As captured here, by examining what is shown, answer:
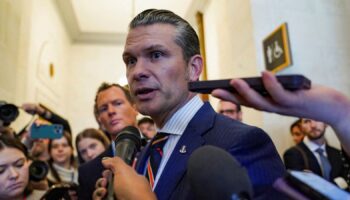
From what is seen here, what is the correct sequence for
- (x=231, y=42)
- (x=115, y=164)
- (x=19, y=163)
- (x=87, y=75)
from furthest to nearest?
(x=87, y=75) → (x=231, y=42) → (x=19, y=163) → (x=115, y=164)

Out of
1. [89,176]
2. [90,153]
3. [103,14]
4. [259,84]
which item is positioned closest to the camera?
[259,84]

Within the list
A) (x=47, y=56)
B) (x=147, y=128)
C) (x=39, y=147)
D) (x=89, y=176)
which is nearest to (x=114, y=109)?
(x=89, y=176)

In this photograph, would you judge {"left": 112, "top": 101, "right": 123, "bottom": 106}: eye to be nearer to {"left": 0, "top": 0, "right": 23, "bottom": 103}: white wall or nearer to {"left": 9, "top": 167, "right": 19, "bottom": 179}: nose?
{"left": 9, "top": 167, "right": 19, "bottom": 179}: nose

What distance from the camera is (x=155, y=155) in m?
1.08

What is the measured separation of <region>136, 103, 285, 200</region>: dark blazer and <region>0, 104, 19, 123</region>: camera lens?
52.2 inches

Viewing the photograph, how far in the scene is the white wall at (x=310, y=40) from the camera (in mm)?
3270

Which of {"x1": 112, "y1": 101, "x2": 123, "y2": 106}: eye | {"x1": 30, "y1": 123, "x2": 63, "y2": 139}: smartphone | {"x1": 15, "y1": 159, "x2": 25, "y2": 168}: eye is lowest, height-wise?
{"x1": 15, "y1": 159, "x2": 25, "y2": 168}: eye

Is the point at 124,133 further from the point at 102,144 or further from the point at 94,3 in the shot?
the point at 94,3

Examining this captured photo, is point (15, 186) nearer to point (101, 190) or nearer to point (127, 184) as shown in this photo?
point (101, 190)

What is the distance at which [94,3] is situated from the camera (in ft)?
17.9

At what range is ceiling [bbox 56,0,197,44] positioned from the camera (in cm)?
543

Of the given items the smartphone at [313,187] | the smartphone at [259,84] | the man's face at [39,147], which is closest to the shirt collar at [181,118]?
the smartphone at [259,84]

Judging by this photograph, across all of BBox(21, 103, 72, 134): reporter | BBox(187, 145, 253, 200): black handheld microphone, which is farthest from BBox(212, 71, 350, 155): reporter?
BBox(21, 103, 72, 134): reporter

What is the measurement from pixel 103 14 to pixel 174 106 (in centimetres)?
506
